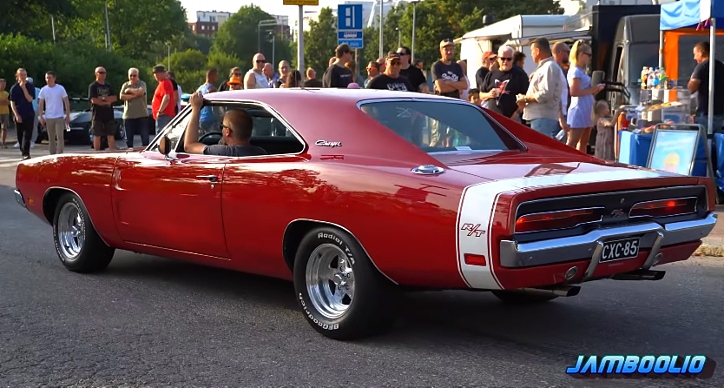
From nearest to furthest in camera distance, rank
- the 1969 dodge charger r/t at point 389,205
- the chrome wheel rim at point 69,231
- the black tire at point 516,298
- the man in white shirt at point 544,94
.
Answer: the 1969 dodge charger r/t at point 389,205 → the black tire at point 516,298 → the chrome wheel rim at point 69,231 → the man in white shirt at point 544,94

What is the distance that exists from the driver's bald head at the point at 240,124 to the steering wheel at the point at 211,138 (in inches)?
19.2

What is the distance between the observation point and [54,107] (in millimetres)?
19281

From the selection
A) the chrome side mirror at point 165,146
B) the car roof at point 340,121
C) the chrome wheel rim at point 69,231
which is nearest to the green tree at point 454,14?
the chrome wheel rim at point 69,231

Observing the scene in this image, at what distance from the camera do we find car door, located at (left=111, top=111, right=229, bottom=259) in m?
6.44

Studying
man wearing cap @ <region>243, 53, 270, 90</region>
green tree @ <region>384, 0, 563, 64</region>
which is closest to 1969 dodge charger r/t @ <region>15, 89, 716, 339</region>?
man wearing cap @ <region>243, 53, 270, 90</region>

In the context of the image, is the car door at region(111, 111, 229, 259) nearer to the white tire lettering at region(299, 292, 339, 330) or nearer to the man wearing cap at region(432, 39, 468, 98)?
the white tire lettering at region(299, 292, 339, 330)

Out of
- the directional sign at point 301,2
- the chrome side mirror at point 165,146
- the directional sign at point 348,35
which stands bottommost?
the chrome side mirror at point 165,146

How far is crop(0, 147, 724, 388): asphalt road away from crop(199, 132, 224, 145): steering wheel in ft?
3.34

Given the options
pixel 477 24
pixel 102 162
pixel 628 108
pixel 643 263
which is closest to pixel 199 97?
pixel 102 162

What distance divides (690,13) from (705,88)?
3.39ft

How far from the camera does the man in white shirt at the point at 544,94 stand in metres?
11.6

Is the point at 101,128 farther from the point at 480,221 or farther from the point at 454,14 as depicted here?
the point at 454,14

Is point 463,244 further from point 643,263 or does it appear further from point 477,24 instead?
point 477,24

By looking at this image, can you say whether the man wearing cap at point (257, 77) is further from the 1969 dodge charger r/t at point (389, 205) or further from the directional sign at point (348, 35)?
the 1969 dodge charger r/t at point (389, 205)
